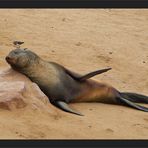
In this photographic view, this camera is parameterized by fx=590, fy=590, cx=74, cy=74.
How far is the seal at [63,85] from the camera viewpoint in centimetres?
782

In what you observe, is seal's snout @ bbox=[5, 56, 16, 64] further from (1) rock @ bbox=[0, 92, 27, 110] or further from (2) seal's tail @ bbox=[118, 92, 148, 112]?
(2) seal's tail @ bbox=[118, 92, 148, 112]

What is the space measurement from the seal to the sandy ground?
20 centimetres

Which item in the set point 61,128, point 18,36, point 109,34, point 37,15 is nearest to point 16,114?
point 61,128

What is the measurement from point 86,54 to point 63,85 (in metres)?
3.26

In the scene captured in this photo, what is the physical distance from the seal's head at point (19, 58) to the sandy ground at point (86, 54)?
35.3 inches

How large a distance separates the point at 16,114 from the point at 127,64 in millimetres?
4835

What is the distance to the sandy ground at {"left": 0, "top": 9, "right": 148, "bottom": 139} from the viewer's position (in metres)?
6.48

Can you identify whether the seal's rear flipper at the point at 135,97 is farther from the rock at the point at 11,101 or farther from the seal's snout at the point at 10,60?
the rock at the point at 11,101

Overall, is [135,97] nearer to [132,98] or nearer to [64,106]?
[132,98]

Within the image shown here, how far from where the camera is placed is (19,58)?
7.81 meters

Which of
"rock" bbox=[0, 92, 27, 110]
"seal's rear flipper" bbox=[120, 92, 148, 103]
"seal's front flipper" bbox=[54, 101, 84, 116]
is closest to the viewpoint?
"rock" bbox=[0, 92, 27, 110]

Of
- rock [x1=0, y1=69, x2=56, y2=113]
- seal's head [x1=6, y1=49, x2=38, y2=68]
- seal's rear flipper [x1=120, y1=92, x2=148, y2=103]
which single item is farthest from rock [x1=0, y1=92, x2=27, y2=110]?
seal's rear flipper [x1=120, y1=92, x2=148, y2=103]

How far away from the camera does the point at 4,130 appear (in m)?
6.00

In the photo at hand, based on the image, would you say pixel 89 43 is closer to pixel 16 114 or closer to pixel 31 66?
pixel 31 66
